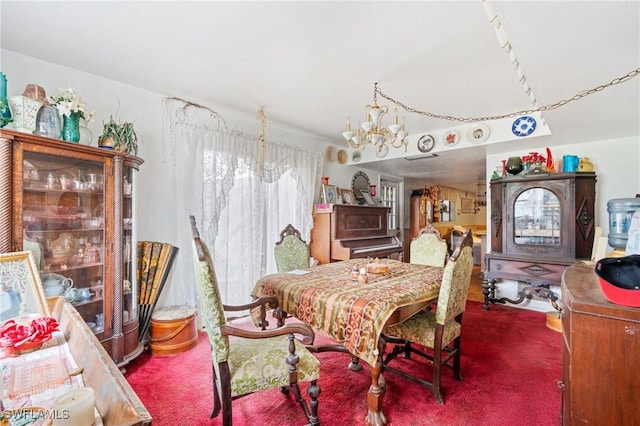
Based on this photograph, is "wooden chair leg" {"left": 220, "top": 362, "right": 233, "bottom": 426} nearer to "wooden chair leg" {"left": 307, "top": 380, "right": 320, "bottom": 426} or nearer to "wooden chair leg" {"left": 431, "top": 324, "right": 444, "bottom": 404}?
"wooden chair leg" {"left": 307, "top": 380, "right": 320, "bottom": 426}

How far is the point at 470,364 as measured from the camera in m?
2.38

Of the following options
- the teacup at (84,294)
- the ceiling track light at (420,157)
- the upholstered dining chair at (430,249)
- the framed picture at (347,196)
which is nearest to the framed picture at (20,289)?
the teacup at (84,294)

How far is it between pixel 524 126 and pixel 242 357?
373 cm

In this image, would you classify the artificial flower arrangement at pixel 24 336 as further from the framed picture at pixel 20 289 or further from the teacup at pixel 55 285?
the teacup at pixel 55 285

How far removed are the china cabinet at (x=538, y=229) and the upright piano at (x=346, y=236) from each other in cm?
146

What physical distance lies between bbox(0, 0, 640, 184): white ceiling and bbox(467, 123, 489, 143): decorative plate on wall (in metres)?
0.53

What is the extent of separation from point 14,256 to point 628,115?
482 centimetres

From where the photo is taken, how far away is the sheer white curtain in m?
2.99

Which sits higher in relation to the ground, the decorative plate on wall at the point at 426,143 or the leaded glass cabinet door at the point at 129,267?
the decorative plate on wall at the point at 426,143

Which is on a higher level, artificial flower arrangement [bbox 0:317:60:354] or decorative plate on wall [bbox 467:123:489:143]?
decorative plate on wall [bbox 467:123:489:143]

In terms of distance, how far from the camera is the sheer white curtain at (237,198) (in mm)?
2990

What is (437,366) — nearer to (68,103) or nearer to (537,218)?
(537,218)

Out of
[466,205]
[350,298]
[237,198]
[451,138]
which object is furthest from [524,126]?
[466,205]

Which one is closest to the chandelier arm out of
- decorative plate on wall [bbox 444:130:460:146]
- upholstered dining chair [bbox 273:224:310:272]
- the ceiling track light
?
decorative plate on wall [bbox 444:130:460:146]
